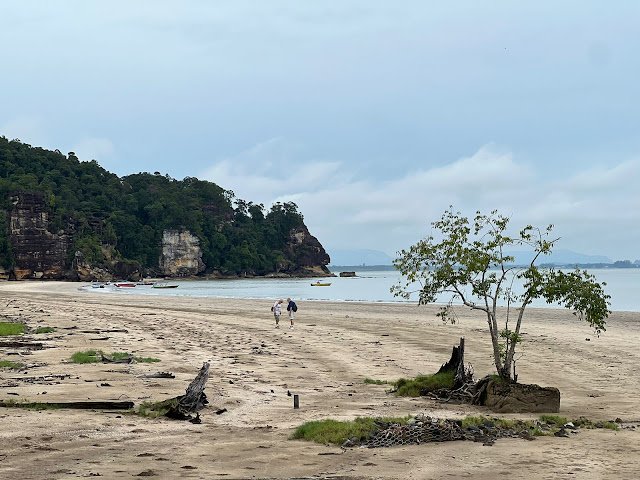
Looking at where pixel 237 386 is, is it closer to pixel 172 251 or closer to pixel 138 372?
pixel 138 372

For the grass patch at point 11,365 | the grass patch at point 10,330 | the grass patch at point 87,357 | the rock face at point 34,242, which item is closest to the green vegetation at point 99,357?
the grass patch at point 87,357

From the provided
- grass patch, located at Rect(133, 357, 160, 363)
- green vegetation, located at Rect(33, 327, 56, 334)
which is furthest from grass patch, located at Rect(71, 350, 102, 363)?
green vegetation, located at Rect(33, 327, 56, 334)

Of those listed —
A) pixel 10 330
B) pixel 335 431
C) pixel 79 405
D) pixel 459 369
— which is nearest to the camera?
pixel 335 431

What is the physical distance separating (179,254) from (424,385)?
562ft

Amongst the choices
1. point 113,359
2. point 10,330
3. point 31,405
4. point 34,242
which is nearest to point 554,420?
point 31,405

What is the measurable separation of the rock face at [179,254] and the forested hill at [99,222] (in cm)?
26

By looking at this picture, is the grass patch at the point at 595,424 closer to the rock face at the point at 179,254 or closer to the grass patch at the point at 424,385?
the grass patch at the point at 424,385

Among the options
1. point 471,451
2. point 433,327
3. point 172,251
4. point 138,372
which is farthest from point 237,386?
point 172,251

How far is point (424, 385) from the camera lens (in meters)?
15.7

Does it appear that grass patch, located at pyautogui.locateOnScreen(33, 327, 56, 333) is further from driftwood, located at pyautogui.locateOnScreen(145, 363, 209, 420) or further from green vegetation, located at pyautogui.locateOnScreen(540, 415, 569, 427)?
green vegetation, located at pyautogui.locateOnScreen(540, 415, 569, 427)

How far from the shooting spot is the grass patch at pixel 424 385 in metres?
15.5

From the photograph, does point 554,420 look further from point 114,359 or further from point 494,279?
point 114,359

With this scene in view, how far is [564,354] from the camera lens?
2497 cm

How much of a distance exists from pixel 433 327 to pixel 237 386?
22.4m
